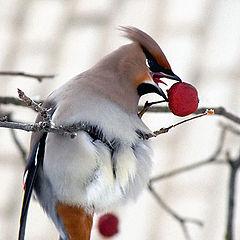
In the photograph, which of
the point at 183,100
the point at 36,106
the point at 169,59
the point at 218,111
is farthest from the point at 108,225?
the point at 169,59

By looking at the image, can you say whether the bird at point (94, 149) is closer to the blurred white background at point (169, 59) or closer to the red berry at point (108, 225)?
the red berry at point (108, 225)

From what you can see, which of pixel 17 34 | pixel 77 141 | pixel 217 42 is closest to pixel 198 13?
pixel 217 42

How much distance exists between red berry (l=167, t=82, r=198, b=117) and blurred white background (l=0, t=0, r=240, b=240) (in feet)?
4.65

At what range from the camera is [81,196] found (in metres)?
1.26

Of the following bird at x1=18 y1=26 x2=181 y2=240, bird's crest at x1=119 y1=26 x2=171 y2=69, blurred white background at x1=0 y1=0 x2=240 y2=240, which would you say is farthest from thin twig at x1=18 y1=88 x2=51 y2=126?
blurred white background at x1=0 y1=0 x2=240 y2=240

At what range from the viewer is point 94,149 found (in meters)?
1.23

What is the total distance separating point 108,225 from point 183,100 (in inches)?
19.2

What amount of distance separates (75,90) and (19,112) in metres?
1.46

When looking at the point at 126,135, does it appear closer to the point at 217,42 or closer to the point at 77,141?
the point at 77,141

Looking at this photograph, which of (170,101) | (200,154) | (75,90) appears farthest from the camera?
(200,154)

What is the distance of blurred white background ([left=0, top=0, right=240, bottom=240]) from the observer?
8.73ft

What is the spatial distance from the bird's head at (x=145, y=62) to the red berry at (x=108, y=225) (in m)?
0.35

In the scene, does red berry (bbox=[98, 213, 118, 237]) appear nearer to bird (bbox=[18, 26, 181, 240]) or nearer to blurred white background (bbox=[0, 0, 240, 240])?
bird (bbox=[18, 26, 181, 240])

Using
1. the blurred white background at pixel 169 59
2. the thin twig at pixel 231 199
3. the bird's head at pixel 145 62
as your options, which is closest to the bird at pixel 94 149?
the bird's head at pixel 145 62
